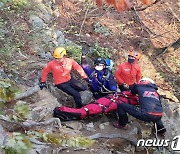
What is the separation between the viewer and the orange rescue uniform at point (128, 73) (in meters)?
7.61

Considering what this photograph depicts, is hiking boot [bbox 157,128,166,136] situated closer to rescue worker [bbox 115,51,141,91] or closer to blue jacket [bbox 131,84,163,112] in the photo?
blue jacket [bbox 131,84,163,112]

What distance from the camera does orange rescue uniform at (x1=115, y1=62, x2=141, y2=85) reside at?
25.0 ft

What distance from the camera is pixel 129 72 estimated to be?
7.62 meters

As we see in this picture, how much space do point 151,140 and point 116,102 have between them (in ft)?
3.19

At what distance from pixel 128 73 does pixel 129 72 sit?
0.03 m

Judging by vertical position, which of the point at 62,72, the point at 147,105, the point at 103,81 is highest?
the point at 62,72

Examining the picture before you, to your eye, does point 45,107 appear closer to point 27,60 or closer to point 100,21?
point 27,60

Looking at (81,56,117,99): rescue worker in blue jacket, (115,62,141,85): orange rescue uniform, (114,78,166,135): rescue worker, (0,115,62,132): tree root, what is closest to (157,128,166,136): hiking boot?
(114,78,166,135): rescue worker

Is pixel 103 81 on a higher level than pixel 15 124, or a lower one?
lower

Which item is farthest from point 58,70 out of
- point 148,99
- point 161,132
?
point 161,132

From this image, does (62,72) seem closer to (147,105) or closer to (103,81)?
(103,81)

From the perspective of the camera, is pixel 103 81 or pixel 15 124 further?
pixel 103 81

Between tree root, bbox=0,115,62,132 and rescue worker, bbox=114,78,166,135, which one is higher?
tree root, bbox=0,115,62,132

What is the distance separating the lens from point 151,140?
21.4ft
